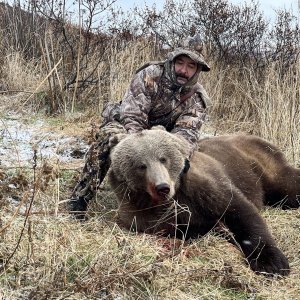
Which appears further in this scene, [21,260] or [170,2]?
[170,2]

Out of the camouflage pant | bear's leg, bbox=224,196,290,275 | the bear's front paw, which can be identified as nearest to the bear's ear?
the camouflage pant

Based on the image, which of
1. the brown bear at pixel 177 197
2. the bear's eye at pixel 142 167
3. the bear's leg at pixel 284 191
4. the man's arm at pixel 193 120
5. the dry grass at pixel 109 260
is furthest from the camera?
the bear's leg at pixel 284 191

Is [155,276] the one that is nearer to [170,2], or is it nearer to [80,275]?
[80,275]

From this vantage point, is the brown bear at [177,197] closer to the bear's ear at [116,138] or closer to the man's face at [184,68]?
the bear's ear at [116,138]

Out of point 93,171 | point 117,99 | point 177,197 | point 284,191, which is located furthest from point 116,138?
point 117,99

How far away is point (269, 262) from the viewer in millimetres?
3641

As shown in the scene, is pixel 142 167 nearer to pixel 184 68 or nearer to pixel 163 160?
pixel 163 160

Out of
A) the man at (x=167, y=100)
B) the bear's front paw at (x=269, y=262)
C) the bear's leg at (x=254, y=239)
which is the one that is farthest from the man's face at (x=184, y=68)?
the bear's front paw at (x=269, y=262)

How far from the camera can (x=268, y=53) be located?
30.4 ft

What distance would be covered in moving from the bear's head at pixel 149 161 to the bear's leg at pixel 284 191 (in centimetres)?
145

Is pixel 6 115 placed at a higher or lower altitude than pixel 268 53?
lower

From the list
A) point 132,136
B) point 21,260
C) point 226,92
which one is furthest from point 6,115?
point 21,260

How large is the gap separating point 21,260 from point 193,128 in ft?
7.73

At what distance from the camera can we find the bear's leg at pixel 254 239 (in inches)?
143
